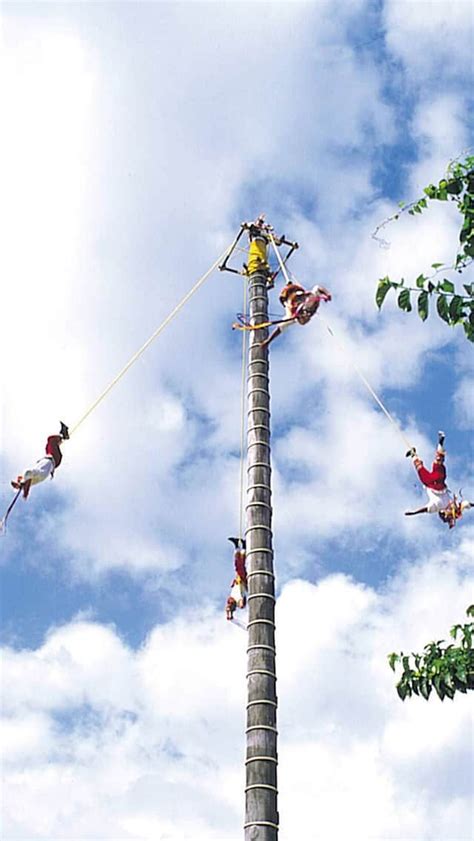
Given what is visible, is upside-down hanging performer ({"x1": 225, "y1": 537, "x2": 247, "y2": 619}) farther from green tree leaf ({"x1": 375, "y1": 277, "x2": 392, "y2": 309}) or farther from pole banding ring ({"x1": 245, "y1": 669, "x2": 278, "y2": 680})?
green tree leaf ({"x1": 375, "y1": 277, "x2": 392, "y2": 309})

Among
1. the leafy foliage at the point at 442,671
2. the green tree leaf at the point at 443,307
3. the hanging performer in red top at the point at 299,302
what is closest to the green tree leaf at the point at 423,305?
the green tree leaf at the point at 443,307

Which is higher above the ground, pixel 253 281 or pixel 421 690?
pixel 253 281

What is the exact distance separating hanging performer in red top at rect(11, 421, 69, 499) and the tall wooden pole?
3124 mm

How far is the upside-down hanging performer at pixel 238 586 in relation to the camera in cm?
1338

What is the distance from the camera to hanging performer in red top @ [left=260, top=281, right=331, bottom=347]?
13117 mm

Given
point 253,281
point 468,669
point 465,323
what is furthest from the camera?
point 253,281

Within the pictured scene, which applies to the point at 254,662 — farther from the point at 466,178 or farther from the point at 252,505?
the point at 466,178

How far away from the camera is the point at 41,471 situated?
13945 mm

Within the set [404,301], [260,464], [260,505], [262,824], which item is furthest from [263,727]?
[404,301]

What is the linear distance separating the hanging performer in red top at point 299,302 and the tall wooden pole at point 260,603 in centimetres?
148

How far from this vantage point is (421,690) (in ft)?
29.1

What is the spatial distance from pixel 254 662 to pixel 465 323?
7705 mm

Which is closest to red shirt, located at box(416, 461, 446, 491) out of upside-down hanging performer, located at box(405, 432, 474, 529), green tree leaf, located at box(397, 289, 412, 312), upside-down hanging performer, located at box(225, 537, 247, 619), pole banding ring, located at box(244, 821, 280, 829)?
upside-down hanging performer, located at box(405, 432, 474, 529)

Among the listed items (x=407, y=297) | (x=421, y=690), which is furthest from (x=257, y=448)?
(x=407, y=297)
